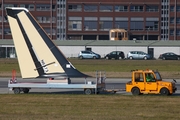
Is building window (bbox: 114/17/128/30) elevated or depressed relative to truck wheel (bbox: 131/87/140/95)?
elevated

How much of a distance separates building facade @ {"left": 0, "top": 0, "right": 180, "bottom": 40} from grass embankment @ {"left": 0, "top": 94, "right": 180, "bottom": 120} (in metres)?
75.8

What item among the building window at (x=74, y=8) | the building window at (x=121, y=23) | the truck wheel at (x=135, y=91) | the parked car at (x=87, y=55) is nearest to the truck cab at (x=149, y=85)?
the truck wheel at (x=135, y=91)

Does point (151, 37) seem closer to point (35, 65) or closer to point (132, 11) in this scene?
point (132, 11)

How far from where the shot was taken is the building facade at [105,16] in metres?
102

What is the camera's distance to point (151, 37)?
106 metres

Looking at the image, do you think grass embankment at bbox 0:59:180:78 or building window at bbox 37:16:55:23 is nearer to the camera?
grass embankment at bbox 0:59:180:78

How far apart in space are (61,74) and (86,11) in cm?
7386

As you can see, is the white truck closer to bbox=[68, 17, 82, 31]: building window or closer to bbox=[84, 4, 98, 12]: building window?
bbox=[84, 4, 98, 12]: building window

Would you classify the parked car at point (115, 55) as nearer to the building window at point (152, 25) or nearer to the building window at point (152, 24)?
the building window at point (152, 24)

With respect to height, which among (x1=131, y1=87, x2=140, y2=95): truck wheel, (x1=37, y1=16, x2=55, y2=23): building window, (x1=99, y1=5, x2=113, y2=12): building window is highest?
(x1=99, y1=5, x2=113, y2=12): building window

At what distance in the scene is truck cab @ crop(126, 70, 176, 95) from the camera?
90.3 feet

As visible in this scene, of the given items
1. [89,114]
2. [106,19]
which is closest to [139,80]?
[89,114]

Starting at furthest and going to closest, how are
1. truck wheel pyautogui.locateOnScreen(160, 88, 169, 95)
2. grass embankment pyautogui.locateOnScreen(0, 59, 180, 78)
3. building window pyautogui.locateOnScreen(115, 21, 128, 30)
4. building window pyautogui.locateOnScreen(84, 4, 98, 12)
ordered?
building window pyautogui.locateOnScreen(115, 21, 128, 30)
building window pyautogui.locateOnScreen(84, 4, 98, 12)
grass embankment pyautogui.locateOnScreen(0, 59, 180, 78)
truck wheel pyautogui.locateOnScreen(160, 88, 169, 95)

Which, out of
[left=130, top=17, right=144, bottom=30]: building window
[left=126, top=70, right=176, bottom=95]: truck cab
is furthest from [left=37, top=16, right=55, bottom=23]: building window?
[left=126, top=70, right=176, bottom=95]: truck cab
